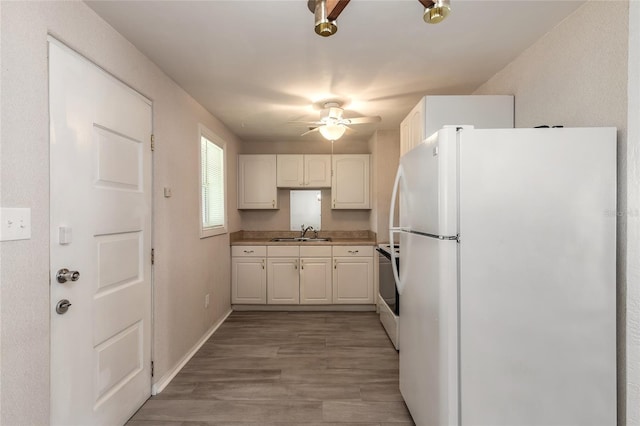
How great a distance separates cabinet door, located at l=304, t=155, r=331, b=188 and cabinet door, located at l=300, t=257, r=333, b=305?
1098mm

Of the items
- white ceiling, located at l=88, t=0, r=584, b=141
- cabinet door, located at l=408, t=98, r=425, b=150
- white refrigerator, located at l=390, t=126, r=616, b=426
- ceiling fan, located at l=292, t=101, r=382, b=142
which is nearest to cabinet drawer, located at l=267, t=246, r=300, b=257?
ceiling fan, located at l=292, t=101, r=382, b=142

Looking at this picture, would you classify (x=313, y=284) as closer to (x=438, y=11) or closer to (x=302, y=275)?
(x=302, y=275)

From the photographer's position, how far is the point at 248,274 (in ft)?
14.5

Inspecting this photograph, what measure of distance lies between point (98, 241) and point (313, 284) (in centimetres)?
291

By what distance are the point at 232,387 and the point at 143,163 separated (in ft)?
5.57

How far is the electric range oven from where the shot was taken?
318 cm

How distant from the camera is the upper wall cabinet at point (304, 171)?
15.8ft

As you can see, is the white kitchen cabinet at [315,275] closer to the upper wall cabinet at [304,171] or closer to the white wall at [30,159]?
the upper wall cabinet at [304,171]

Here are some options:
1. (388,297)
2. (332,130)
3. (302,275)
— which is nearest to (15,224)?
(332,130)

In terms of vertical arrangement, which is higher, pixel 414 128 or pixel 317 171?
pixel 414 128

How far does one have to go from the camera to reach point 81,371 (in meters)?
1.68

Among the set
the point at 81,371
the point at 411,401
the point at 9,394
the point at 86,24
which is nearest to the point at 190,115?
Result: the point at 86,24

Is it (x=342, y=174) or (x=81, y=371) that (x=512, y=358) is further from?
(x=342, y=174)

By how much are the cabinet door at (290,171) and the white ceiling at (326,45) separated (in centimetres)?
160
